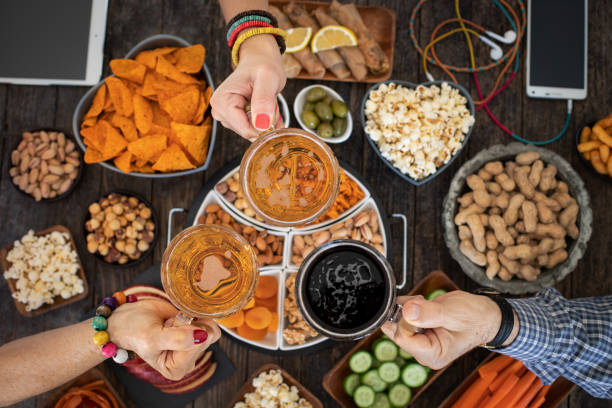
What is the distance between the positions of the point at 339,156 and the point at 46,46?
119cm

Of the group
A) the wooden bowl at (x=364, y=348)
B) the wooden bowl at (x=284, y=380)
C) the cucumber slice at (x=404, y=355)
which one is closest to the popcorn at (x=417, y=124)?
the wooden bowl at (x=364, y=348)

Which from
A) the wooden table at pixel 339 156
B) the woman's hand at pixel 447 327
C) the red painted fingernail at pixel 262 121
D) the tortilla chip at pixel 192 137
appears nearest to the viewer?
the red painted fingernail at pixel 262 121

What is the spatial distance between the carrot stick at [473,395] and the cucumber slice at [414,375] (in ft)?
0.45

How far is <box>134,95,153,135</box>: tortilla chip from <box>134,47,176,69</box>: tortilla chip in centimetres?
12

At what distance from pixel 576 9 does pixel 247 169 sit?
1540 millimetres

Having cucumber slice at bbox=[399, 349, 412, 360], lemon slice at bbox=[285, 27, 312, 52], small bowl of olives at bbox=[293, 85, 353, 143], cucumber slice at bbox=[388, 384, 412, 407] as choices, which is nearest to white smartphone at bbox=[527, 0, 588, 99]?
small bowl of olives at bbox=[293, 85, 353, 143]

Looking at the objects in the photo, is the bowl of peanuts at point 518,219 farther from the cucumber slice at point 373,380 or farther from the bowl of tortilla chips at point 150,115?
the bowl of tortilla chips at point 150,115

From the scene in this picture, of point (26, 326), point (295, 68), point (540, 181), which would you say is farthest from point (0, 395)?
point (540, 181)

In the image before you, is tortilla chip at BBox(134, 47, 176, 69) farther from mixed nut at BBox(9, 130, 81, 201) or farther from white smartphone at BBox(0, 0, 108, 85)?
mixed nut at BBox(9, 130, 81, 201)

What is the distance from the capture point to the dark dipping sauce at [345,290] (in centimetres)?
102

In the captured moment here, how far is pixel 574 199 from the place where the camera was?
59.9 inches

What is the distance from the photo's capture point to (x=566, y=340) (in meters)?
1.25

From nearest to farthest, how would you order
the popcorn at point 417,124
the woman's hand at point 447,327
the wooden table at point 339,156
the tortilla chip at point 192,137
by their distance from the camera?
1. the woman's hand at point 447,327
2. the tortilla chip at point 192,137
3. the popcorn at point 417,124
4. the wooden table at point 339,156

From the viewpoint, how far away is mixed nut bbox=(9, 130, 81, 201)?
5.11ft
